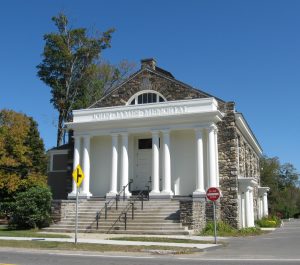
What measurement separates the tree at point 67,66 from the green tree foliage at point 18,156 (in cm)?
278

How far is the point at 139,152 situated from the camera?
91.0ft

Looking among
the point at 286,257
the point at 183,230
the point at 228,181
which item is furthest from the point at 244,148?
the point at 286,257

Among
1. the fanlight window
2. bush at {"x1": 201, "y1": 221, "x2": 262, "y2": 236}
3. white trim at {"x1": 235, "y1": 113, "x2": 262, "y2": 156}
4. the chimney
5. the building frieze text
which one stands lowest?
bush at {"x1": 201, "y1": 221, "x2": 262, "y2": 236}

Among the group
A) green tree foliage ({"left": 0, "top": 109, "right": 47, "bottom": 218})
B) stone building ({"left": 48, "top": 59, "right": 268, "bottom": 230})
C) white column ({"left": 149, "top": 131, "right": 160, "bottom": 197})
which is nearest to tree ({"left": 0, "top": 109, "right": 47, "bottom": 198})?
green tree foliage ({"left": 0, "top": 109, "right": 47, "bottom": 218})

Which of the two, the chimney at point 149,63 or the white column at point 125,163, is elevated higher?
the chimney at point 149,63

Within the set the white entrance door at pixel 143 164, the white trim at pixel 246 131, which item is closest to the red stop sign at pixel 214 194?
the white trim at pixel 246 131

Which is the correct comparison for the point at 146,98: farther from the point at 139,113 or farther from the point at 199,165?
the point at 199,165

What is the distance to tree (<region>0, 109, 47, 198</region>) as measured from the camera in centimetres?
3831

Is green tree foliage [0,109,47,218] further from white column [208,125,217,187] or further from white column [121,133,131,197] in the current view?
white column [208,125,217,187]

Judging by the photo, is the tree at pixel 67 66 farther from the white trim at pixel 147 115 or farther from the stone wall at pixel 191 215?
the stone wall at pixel 191 215

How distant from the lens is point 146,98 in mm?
27906

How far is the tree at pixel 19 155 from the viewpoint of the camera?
38.3 metres

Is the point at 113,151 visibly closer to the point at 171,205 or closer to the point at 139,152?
the point at 139,152

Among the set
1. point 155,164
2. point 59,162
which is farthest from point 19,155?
point 155,164
